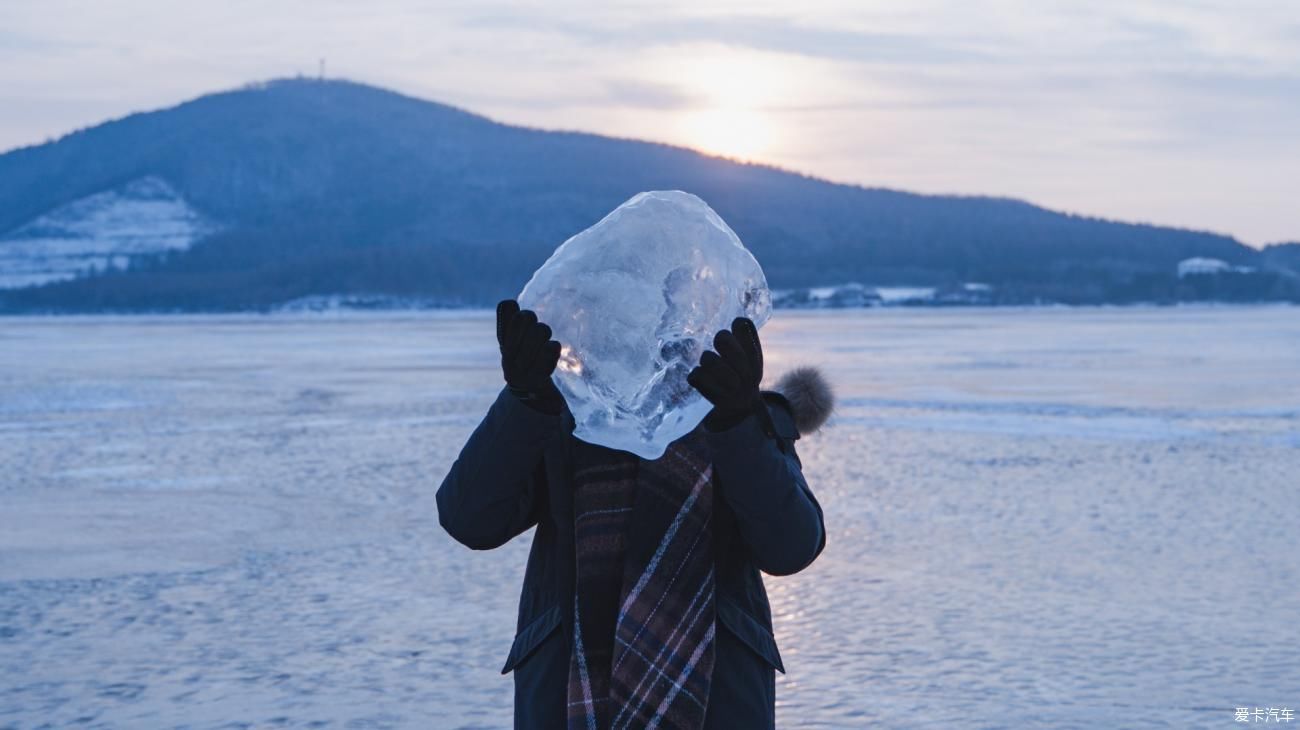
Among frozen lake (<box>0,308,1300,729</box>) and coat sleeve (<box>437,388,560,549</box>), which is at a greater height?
coat sleeve (<box>437,388,560,549</box>)

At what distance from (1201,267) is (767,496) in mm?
114011

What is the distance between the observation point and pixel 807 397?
2.31 m

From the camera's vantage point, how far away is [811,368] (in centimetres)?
238

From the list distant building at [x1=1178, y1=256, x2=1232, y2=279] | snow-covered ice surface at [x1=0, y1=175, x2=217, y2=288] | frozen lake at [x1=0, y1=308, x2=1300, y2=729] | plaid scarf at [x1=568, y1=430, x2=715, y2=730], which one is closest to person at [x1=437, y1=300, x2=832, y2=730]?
plaid scarf at [x1=568, y1=430, x2=715, y2=730]

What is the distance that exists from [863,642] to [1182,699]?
113 cm

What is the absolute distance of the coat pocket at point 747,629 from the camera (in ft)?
6.82

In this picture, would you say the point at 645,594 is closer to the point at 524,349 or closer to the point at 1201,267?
the point at 524,349

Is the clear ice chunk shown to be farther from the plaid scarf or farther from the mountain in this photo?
the mountain

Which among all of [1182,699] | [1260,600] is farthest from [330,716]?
[1260,600]

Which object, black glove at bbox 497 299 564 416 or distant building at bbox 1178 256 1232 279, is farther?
distant building at bbox 1178 256 1232 279

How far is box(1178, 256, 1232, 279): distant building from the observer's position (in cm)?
10600

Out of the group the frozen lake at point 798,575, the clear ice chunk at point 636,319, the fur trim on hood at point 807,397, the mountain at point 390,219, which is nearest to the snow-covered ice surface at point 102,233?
the mountain at point 390,219

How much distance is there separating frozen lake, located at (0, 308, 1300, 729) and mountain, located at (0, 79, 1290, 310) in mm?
80065

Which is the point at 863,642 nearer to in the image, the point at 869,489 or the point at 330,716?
the point at 330,716
